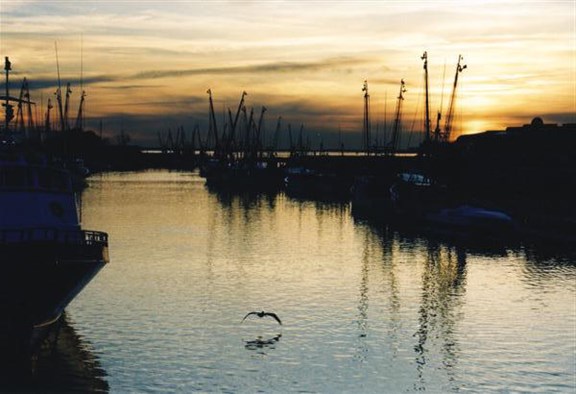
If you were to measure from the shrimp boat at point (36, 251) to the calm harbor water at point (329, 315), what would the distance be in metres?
3.35

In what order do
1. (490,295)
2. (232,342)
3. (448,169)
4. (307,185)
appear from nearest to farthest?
(232,342) < (490,295) < (448,169) < (307,185)

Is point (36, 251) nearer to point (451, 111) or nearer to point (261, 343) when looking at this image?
point (261, 343)

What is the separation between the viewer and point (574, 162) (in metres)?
110

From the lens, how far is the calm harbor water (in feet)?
114

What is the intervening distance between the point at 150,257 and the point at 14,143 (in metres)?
28.7

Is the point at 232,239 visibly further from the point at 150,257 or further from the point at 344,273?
the point at 344,273

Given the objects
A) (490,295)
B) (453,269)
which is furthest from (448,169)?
(490,295)

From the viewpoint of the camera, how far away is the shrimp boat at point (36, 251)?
34094mm

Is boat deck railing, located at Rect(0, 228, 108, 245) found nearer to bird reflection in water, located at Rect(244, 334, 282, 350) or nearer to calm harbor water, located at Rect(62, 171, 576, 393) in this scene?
calm harbor water, located at Rect(62, 171, 576, 393)

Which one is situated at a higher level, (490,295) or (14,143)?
(14,143)

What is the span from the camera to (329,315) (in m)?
46.5

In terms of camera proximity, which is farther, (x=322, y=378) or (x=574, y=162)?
(x=574, y=162)

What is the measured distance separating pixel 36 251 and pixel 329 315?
17.4 metres

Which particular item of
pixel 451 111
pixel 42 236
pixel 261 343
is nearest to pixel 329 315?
pixel 261 343
